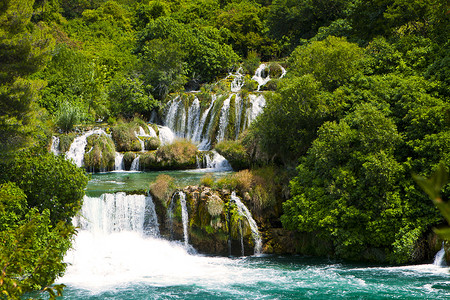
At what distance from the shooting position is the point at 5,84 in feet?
53.3

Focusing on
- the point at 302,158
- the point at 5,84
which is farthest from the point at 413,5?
the point at 5,84

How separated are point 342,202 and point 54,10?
148 ft

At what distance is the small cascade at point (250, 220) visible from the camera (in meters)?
16.2

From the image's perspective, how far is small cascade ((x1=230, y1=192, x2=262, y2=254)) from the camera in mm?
16156

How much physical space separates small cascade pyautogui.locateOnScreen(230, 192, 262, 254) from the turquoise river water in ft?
1.46

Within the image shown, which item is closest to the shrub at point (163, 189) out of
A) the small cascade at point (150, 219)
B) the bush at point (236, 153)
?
the small cascade at point (150, 219)

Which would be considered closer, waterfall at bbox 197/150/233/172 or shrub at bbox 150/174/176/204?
shrub at bbox 150/174/176/204

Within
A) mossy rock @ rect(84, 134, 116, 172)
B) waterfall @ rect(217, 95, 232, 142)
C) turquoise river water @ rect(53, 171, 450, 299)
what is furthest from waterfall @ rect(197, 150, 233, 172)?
turquoise river water @ rect(53, 171, 450, 299)

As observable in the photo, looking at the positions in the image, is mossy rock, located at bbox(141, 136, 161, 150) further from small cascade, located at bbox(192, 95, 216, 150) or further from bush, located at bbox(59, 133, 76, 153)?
bush, located at bbox(59, 133, 76, 153)

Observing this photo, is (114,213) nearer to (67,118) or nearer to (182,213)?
(182,213)

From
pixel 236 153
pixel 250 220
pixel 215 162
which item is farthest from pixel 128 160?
pixel 250 220

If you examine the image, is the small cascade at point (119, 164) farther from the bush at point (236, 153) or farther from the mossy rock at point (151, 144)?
the bush at point (236, 153)

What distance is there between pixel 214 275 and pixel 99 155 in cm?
1377

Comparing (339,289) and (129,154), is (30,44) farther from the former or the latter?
(339,289)
